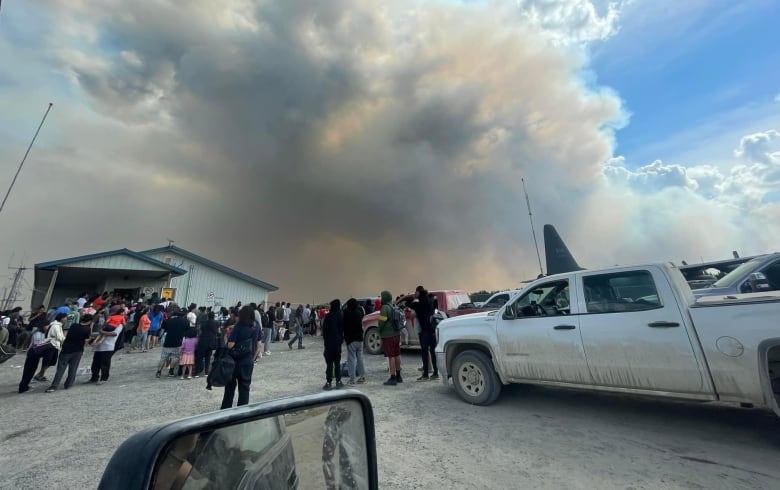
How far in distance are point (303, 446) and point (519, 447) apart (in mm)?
3734

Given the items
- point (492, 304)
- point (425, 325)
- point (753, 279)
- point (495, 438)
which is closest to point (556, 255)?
point (492, 304)

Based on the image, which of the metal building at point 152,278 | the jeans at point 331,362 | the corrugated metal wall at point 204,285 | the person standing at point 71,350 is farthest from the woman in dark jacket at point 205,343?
the corrugated metal wall at point 204,285

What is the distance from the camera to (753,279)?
6.24 m

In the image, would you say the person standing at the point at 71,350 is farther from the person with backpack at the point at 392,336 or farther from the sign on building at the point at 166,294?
the sign on building at the point at 166,294

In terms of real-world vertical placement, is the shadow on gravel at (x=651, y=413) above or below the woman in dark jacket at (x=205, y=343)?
below

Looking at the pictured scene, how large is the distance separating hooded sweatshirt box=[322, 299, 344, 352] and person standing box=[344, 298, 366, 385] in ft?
0.48

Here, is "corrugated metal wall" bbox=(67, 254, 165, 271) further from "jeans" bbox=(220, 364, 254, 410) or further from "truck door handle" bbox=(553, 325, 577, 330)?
"truck door handle" bbox=(553, 325, 577, 330)

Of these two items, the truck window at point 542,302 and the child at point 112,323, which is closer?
the truck window at point 542,302

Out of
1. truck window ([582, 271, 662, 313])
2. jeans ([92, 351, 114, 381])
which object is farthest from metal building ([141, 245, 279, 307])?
truck window ([582, 271, 662, 313])

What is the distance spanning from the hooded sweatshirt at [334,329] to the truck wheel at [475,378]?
255 cm

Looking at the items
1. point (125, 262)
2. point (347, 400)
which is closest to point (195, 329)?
point (347, 400)

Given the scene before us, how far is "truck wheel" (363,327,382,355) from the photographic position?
11570 millimetres

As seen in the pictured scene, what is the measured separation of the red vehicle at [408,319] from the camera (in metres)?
10.9

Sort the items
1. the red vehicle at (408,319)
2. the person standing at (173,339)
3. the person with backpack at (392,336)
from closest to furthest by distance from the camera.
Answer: the person with backpack at (392,336) → the person standing at (173,339) → the red vehicle at (408,319)
